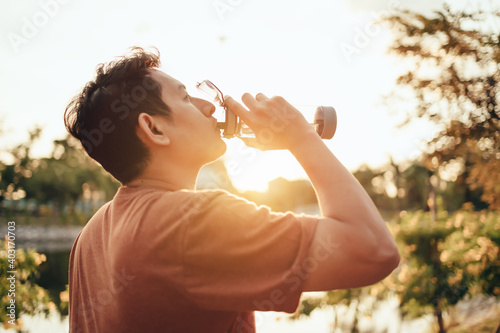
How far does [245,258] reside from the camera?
93 cm

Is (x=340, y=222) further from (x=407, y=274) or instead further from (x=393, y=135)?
(x=407, y=274)

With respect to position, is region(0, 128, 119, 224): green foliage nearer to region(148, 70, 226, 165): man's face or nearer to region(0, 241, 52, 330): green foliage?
region(0, 241, 52, 330): green foliage

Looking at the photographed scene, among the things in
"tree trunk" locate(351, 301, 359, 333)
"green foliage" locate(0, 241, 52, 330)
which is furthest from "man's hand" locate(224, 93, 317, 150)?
"tree trunk" locate(351, 301, 359, 333)

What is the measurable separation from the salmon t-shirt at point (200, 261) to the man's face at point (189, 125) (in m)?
0.26

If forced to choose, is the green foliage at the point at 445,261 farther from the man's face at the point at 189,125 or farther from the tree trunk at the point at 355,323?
the man's face at the point at 189,125

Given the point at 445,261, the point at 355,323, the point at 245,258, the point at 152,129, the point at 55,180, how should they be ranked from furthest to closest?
the point at 55,180 < the point at 355,323 < the point at 445,261 < the point at 152,129 < the point at 245,258

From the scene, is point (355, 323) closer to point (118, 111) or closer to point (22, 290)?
point (22, 290)

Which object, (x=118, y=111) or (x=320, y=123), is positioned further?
(x=320, y=123)

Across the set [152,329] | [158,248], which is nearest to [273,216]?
[158,248]

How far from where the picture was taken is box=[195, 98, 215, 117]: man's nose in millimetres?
1388

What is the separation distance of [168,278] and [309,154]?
0.50 m

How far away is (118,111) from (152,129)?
0.44ft

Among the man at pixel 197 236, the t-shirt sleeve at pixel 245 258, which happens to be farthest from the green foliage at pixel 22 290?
the t-shirt sleeve at pixel 245 258

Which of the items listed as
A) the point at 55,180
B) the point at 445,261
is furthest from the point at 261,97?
the point at 55,180
